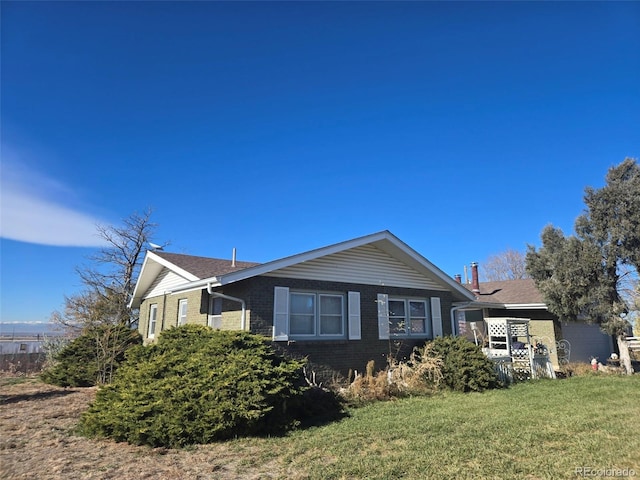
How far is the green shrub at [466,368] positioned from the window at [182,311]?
827cm

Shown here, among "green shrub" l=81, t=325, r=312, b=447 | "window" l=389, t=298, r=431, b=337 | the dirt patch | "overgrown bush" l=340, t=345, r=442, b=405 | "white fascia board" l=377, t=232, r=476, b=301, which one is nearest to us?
the dirt patch

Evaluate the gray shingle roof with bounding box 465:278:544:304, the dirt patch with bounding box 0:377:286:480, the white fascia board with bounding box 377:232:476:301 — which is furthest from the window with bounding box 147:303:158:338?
the gray shingle roof with bounding box 465:278:544:304

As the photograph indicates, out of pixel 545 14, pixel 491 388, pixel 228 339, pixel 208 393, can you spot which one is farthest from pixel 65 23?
pixel 491 388

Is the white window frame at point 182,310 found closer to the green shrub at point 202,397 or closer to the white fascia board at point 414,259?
the green shrub at point 202,397

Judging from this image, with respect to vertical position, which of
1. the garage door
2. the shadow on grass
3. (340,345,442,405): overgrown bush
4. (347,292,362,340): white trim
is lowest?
the shadow on grass

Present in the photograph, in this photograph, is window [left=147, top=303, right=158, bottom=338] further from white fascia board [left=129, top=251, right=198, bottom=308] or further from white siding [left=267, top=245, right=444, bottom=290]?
white siding [left=267, top=245, right=444, bottom=290]

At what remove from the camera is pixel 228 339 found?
7.54 m

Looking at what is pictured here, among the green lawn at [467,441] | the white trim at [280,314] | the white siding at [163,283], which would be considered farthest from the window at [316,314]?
the white siding at [163,283]

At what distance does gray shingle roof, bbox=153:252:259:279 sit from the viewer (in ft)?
39.0

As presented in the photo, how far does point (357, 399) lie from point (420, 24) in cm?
989

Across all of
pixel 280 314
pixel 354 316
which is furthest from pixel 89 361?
pixel 354 316

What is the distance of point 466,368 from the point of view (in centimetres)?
1094

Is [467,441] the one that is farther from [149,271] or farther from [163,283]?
[149,271]

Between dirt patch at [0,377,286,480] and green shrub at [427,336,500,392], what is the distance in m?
7.04
